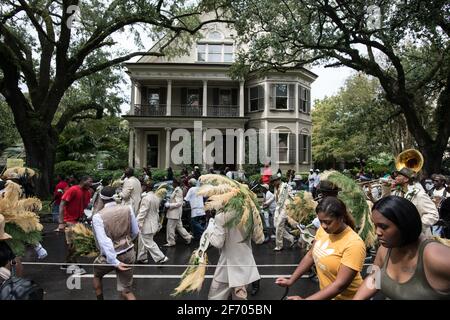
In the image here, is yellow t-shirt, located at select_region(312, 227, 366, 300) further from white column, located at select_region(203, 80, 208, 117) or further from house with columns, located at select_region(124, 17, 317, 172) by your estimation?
white column, located at select_region(203, 80, 208, 117)

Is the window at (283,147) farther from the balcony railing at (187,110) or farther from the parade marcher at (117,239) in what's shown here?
the parade marcher at (117,239)

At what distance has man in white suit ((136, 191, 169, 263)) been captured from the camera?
24.8ft

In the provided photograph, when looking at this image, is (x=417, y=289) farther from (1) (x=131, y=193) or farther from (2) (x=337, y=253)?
(1) (x=131, y=193)

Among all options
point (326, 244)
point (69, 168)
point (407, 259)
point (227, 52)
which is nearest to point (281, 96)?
point (227, 52)

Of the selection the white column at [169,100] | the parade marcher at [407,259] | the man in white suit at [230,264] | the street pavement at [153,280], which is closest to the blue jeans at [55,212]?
the street pavement at [153,280]

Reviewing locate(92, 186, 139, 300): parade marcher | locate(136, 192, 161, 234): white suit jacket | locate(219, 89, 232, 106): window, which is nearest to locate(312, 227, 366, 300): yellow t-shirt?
locate(92, 186, 139, 300): parade marcher

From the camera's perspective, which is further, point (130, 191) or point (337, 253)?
point (130, 191)

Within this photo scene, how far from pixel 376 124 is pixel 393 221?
1898 centimetres

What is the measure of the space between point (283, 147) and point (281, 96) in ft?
12.7

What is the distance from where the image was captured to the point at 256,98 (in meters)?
28.7

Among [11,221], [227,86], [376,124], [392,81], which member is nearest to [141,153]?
[227,86]

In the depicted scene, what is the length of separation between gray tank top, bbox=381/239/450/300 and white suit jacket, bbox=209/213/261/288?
6.75ft

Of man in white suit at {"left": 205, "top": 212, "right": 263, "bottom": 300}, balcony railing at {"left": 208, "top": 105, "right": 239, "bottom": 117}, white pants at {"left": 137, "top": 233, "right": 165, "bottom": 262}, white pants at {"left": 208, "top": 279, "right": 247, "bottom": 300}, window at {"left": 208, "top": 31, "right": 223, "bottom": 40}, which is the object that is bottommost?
white pants at {"left": 137, "top": 233, "right": 165, "bottom": 262}
